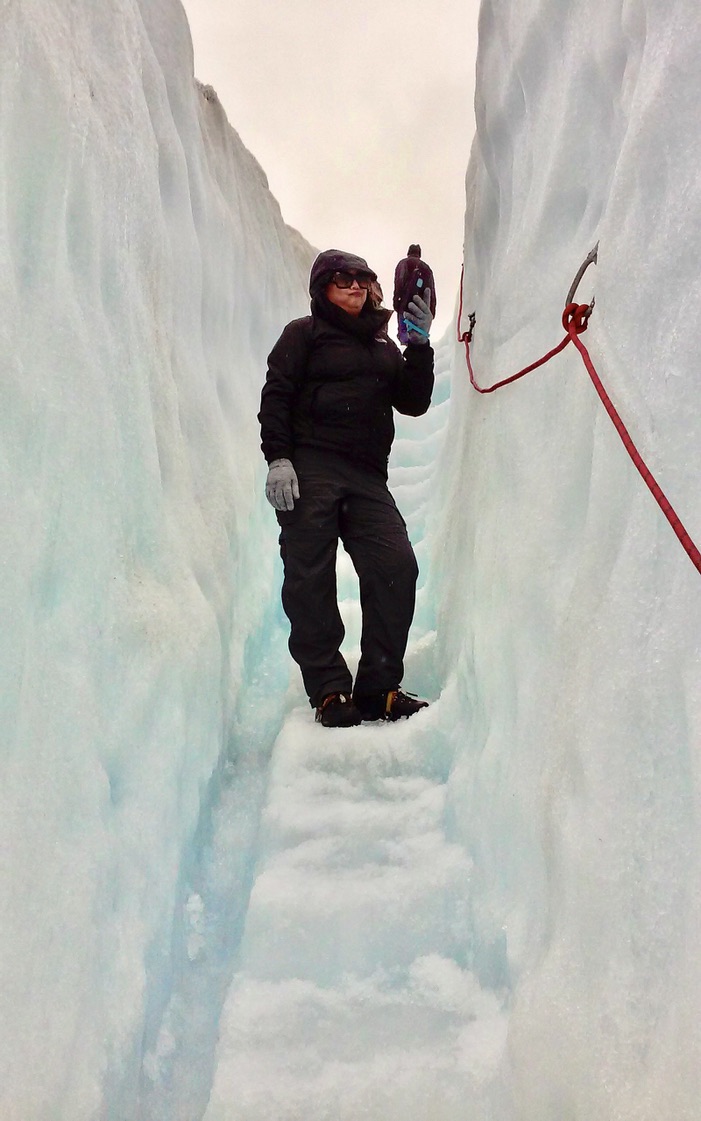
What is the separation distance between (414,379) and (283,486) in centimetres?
52

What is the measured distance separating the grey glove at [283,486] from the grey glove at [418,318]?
51 cm

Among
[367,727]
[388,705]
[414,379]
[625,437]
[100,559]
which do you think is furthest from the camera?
[414,379]

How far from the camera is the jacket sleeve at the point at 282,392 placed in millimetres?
2096

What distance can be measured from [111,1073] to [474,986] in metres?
0.57

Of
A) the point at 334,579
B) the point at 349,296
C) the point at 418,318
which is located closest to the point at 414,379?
the point at 418,318

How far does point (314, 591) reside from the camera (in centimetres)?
200

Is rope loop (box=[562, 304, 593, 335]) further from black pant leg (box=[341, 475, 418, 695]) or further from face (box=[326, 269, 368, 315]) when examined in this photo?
face (box=[326, 269, 368, 315])

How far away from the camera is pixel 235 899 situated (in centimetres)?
152

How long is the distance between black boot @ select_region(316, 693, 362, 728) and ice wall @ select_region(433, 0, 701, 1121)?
0.99 ft

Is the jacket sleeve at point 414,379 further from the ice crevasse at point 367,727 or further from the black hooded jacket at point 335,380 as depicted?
the ice crevasse at point 367,727

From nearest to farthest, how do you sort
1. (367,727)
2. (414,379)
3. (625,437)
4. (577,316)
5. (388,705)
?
(625,437)
(577,316)
(367,727)
(388,705)
(414,379)

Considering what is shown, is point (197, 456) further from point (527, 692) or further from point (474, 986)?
point (474, 986)

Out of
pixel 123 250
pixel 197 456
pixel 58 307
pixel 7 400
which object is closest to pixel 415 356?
pixel 197 456

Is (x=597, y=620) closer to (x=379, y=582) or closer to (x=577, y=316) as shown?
(x=577, y=316)
